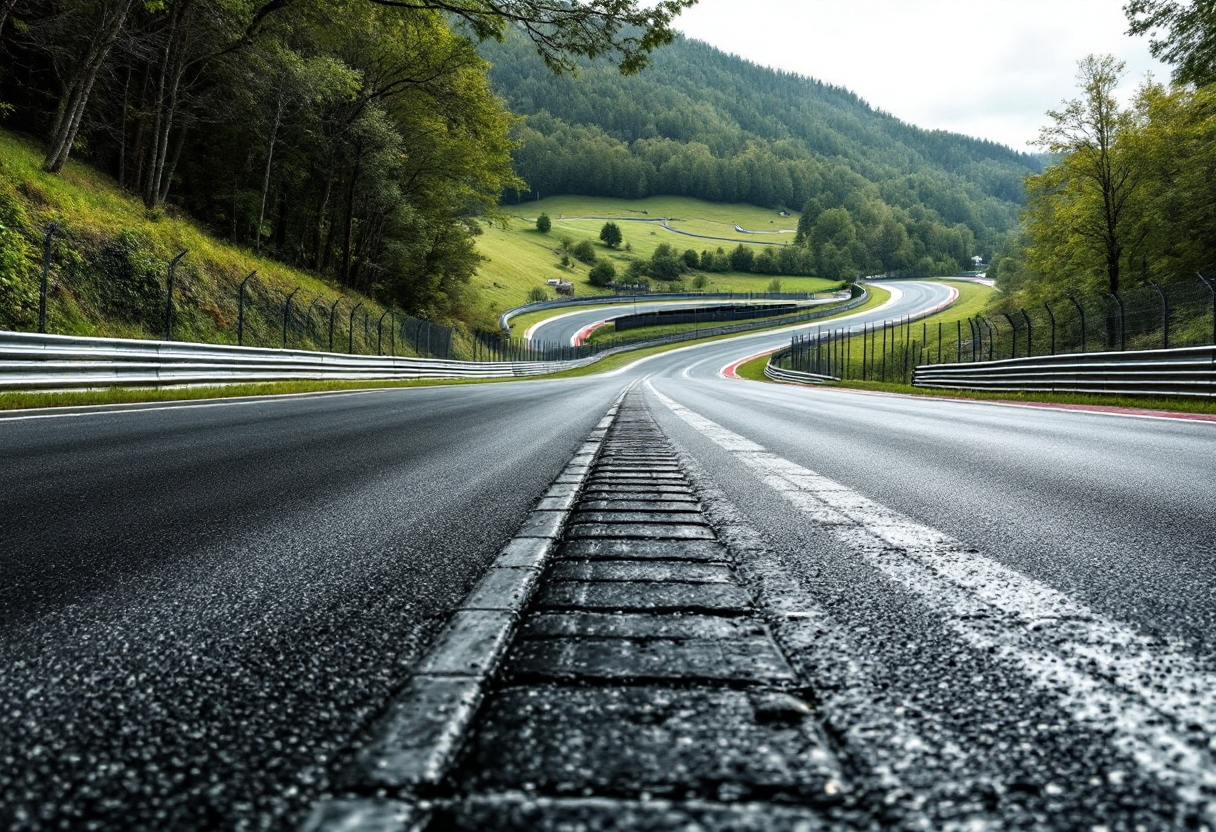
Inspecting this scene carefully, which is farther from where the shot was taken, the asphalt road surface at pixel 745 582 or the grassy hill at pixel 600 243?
the grassy hill at pixel 600 243

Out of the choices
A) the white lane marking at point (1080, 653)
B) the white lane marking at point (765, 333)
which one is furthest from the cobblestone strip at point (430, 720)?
the white lane marking at point (765, 333)

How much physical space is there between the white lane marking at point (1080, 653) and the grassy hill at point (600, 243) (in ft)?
212

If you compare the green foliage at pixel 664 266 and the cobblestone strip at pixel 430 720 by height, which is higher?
the green foliage at pixel 664 266

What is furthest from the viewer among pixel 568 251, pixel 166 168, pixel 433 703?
pixel 568 251

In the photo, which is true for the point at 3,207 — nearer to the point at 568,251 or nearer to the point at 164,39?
the point at 164,39

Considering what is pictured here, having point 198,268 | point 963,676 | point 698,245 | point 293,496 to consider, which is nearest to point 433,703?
point 963,676

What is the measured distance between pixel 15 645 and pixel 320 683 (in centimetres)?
70

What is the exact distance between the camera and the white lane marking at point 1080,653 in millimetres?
909

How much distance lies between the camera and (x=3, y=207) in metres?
14.9

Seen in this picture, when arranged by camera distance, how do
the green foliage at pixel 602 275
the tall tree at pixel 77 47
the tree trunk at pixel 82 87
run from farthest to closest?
the green foliage at pixel 602 275, the tall tree at pixel 77 47, the tree trunk at pixel 82 87

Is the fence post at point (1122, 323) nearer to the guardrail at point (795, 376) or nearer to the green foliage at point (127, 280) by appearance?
the guardrail at point (795, 376)

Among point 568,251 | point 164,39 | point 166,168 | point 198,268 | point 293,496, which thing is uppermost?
point 568,251

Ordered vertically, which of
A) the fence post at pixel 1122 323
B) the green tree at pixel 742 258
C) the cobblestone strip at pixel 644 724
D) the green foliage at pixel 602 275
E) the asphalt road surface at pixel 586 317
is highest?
the green tree at pixel 742 258

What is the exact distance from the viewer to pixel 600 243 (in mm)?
144125
